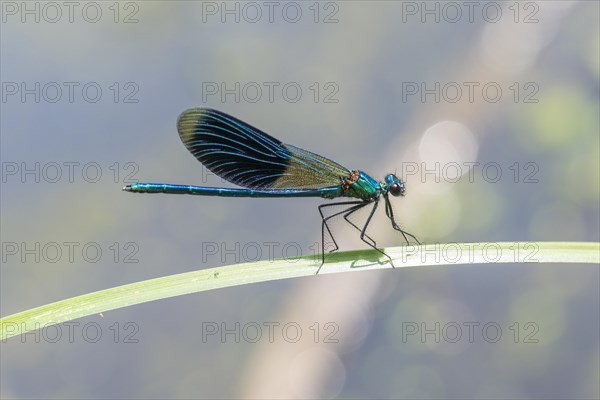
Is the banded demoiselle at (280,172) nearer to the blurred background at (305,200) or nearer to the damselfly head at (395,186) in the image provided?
the damselfly head at (395,186)

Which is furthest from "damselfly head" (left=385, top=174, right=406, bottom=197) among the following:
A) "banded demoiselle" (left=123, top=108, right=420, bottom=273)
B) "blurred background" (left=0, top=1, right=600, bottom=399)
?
"blurred background" (left=0, top=1, right=600, bottom=399)

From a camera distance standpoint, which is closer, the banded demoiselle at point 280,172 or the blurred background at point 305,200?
the banded demoiselle at point 280,172

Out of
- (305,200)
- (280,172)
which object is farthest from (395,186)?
(305,200)

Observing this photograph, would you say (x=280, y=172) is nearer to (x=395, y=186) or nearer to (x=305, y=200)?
(x=395, y=186)

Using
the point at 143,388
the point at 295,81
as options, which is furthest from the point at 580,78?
the point at 143,388

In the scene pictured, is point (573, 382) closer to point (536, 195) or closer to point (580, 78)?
point (536, 195)

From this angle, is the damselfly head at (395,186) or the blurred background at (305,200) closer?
the damselfly head at (395,186)

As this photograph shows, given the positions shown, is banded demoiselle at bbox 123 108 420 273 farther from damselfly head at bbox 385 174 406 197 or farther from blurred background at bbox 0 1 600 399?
blurred background at bbox 0 1 600 399

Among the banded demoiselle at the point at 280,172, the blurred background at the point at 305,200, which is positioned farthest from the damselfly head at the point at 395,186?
the blurred background at the point at 305,200
